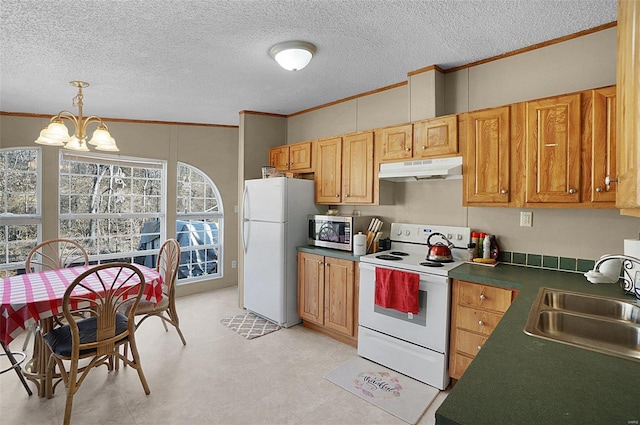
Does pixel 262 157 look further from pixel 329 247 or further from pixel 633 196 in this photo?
pixel 633 196

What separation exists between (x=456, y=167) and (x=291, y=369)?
6.99 ft

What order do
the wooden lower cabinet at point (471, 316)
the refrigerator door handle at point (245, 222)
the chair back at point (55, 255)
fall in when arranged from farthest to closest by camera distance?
the refrigerator door handle at point (245, 222)
the chair back at point (55, 255)
the wooden lower cabinet at point (471, 316)

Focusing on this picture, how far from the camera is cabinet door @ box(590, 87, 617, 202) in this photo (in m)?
2.01

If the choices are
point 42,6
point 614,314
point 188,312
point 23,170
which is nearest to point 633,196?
point 614,314

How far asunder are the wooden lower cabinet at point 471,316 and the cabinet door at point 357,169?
1.28 meters

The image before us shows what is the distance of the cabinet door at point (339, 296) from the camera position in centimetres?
317

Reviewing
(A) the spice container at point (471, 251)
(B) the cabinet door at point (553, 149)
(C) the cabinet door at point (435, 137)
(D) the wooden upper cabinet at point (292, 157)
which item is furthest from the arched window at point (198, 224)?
(B) the cabinet door at point (553, 149)

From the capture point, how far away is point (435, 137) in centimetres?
279

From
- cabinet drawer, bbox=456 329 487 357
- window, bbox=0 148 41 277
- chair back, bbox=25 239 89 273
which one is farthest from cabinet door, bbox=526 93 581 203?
window, bbox=0 148 41 277

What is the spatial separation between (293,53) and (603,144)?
2108mm

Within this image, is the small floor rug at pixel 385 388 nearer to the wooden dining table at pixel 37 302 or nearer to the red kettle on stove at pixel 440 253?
the red kettle on stove at pixel 440 253

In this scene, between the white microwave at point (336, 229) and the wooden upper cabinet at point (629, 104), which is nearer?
the wooden upper cabinet at point (629, 104)

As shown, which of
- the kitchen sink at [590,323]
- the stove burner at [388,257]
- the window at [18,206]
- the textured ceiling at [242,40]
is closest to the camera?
the kitchen sink at [590,323]

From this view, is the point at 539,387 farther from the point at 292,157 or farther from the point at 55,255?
the point at 55,255
